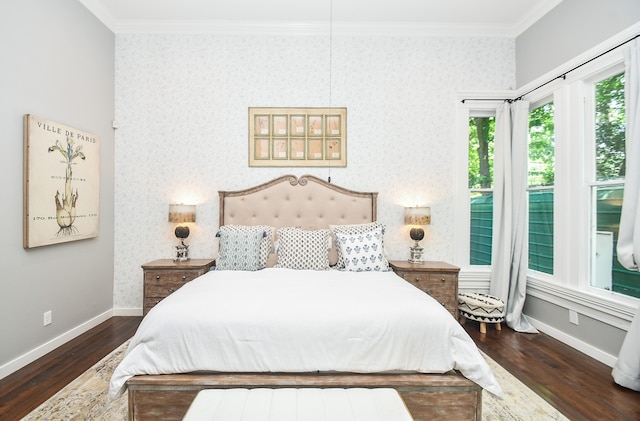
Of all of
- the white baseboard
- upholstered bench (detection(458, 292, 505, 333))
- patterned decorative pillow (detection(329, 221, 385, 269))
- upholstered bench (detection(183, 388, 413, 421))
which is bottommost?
the white baseboard

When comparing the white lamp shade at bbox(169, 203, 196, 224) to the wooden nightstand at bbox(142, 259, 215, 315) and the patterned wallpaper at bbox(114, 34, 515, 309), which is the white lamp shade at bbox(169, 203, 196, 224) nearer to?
the patterned wallpaper at bbox(114, 34, 515, 309)

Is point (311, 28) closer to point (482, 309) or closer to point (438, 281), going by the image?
point (438, 281)

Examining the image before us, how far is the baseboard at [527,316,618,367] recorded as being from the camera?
8.43 feet

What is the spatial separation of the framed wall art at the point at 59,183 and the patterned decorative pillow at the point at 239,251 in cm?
141

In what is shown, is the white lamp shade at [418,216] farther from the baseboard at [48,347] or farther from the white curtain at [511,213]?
the baseboard at [48,347]

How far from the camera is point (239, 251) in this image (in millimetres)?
3025

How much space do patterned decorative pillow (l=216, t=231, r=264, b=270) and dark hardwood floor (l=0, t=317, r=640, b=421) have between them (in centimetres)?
124

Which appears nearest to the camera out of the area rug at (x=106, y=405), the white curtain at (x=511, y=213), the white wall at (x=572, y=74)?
the area rug at (x=106, y=405)

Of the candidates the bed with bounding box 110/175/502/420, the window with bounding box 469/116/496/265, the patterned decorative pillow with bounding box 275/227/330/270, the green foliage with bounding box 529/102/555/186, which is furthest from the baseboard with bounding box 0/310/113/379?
the green foliage with bounding box 529/102/555/186

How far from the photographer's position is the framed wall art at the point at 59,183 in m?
2.54

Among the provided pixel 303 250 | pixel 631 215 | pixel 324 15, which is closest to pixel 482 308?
pixel 631 215

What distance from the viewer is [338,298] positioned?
1.98 m

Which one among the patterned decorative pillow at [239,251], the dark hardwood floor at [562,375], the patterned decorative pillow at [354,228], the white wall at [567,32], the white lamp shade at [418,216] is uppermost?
the white wall at [567,32]

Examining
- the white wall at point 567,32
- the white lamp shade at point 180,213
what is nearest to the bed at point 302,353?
the white lamp shade at point 180,213
